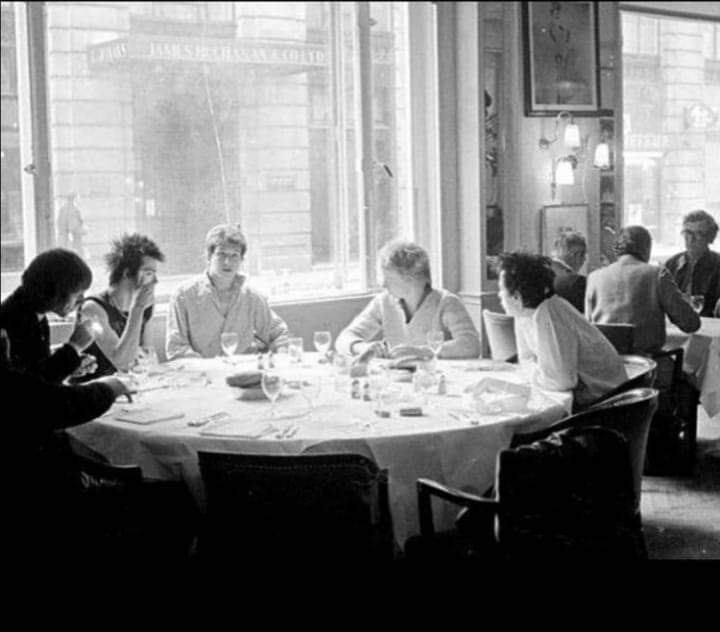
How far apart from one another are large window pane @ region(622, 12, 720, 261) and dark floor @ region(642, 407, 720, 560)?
1264 mm

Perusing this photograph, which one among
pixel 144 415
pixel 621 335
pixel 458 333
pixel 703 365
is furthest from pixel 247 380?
pixel 703 365

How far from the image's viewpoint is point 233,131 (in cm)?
601

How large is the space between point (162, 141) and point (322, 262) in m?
1.27

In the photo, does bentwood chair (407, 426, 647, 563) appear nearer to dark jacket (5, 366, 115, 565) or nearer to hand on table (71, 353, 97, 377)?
dark jacket (5, 366, 115, 565)

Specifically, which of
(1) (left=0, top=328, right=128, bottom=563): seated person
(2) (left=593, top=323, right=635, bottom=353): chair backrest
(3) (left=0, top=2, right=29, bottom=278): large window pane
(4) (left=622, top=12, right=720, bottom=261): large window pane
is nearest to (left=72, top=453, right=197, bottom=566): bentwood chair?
(1) (left=0, top=328, right=128, bottom=563): seated person

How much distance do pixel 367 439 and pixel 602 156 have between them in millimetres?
1436

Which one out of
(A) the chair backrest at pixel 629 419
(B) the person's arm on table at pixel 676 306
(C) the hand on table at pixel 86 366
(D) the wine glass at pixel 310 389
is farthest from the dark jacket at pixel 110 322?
(B) the person's arm on table at pixel 676 306

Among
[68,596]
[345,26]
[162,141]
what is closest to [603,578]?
[68,596]

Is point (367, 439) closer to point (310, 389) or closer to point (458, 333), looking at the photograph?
point (310, 389)

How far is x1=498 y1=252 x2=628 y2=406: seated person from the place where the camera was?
11.4 ft

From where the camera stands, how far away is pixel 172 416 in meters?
3.21

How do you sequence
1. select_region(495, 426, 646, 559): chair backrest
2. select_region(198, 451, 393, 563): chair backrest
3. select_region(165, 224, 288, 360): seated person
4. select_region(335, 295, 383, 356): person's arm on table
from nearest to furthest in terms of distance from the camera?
select_region(198, 451, 393, 563): chair backrest, select_region(495, 426, 646, 559): chair backrest, select_region(335, 295, 383, 356): person's arm on table, select_region(165, 224, 288, 360): seated person

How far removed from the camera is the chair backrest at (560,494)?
8.59ft

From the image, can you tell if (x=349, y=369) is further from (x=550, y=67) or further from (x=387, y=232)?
(x=387, y=232)
